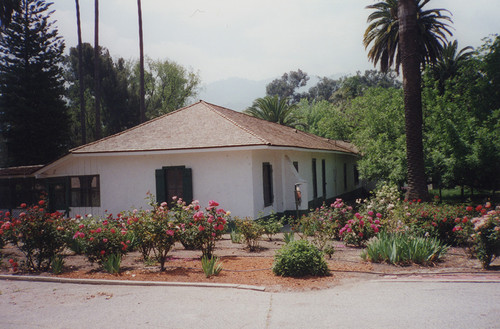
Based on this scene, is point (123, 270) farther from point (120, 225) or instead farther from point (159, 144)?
point (159, 144)

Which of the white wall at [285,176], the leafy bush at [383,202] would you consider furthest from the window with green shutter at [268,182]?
the leafy bush at [383,202]

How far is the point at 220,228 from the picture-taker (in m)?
8.58

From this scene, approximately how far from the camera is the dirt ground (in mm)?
7246

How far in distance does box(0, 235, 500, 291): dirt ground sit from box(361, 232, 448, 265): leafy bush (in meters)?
0.17

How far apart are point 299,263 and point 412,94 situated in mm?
9596

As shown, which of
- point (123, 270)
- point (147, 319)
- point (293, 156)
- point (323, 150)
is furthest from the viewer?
point (323, 150)

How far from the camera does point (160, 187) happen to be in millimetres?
13844

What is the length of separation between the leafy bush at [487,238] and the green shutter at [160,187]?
9928mm

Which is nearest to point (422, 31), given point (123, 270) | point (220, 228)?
point (220, 228)

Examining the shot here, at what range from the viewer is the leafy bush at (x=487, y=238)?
736cm

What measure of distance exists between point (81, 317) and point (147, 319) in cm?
107

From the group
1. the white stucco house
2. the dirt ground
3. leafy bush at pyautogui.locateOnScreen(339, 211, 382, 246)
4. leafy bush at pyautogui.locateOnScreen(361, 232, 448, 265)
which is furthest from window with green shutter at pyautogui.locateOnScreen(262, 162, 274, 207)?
leafy bush at pyautogui.locateOnScreen(361, 232, 448, 265)

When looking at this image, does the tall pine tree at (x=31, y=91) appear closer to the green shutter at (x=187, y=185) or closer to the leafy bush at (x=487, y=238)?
the green shutter at (x=187, y=185)

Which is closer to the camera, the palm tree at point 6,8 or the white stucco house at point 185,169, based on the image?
the white stucco house at point 185,169
